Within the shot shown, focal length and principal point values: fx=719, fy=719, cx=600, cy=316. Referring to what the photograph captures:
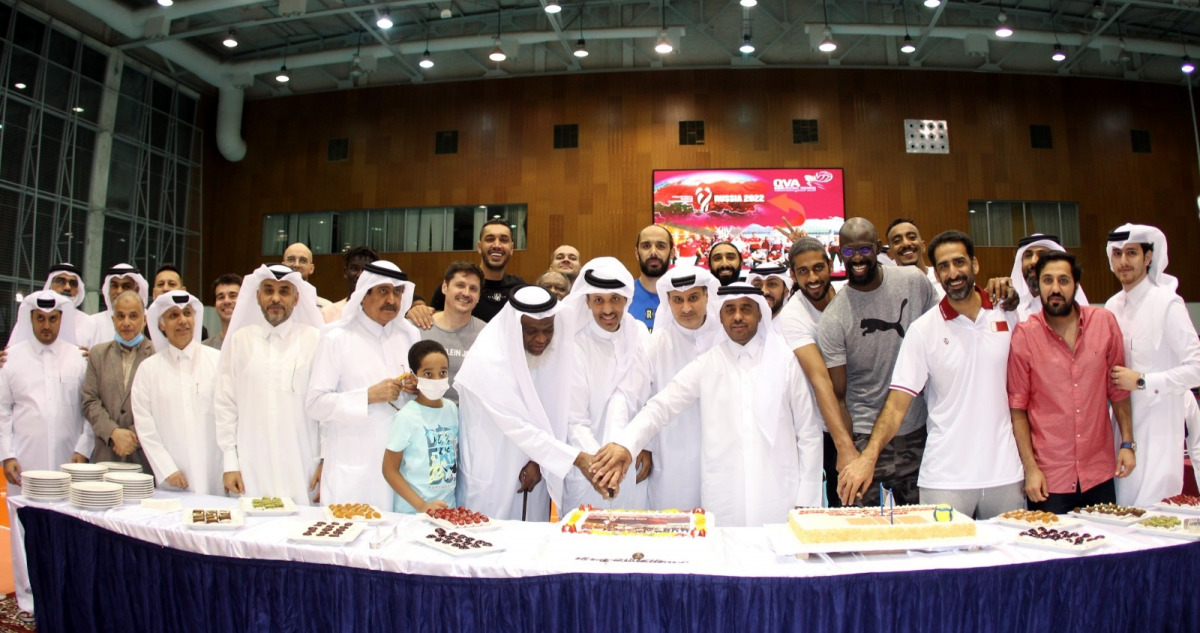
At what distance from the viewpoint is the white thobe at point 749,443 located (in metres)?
3.21

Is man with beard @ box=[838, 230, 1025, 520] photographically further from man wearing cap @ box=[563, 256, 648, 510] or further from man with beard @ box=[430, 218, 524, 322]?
man with beard @ box=[430, 218, 524, 322]

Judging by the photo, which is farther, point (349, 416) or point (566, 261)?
point (566, 261)

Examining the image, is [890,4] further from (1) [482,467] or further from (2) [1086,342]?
(1) [482,467]

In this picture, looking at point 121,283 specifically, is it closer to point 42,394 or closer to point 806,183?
point 42,394

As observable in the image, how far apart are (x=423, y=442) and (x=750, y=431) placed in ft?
4.80

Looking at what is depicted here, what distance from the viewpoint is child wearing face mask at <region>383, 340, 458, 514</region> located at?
315 cm

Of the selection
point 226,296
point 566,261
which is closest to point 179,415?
point 226,296

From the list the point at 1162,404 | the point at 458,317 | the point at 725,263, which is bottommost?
the point at 1162,404

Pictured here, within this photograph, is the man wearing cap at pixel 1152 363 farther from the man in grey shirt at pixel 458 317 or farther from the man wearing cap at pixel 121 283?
the man wearing cap at pixel 121 283

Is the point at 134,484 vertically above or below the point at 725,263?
below

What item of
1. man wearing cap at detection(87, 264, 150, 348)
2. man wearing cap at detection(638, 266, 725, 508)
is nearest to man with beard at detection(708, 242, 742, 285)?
man wearing cap at detection(638, 266, 725, 508)

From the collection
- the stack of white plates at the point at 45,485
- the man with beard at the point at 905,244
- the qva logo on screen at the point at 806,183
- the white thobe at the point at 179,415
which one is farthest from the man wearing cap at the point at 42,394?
the qva logo on screen at the point at 806,183

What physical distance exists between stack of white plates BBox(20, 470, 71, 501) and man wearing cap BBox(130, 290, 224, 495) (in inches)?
22.3

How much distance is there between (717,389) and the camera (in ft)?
10.8
